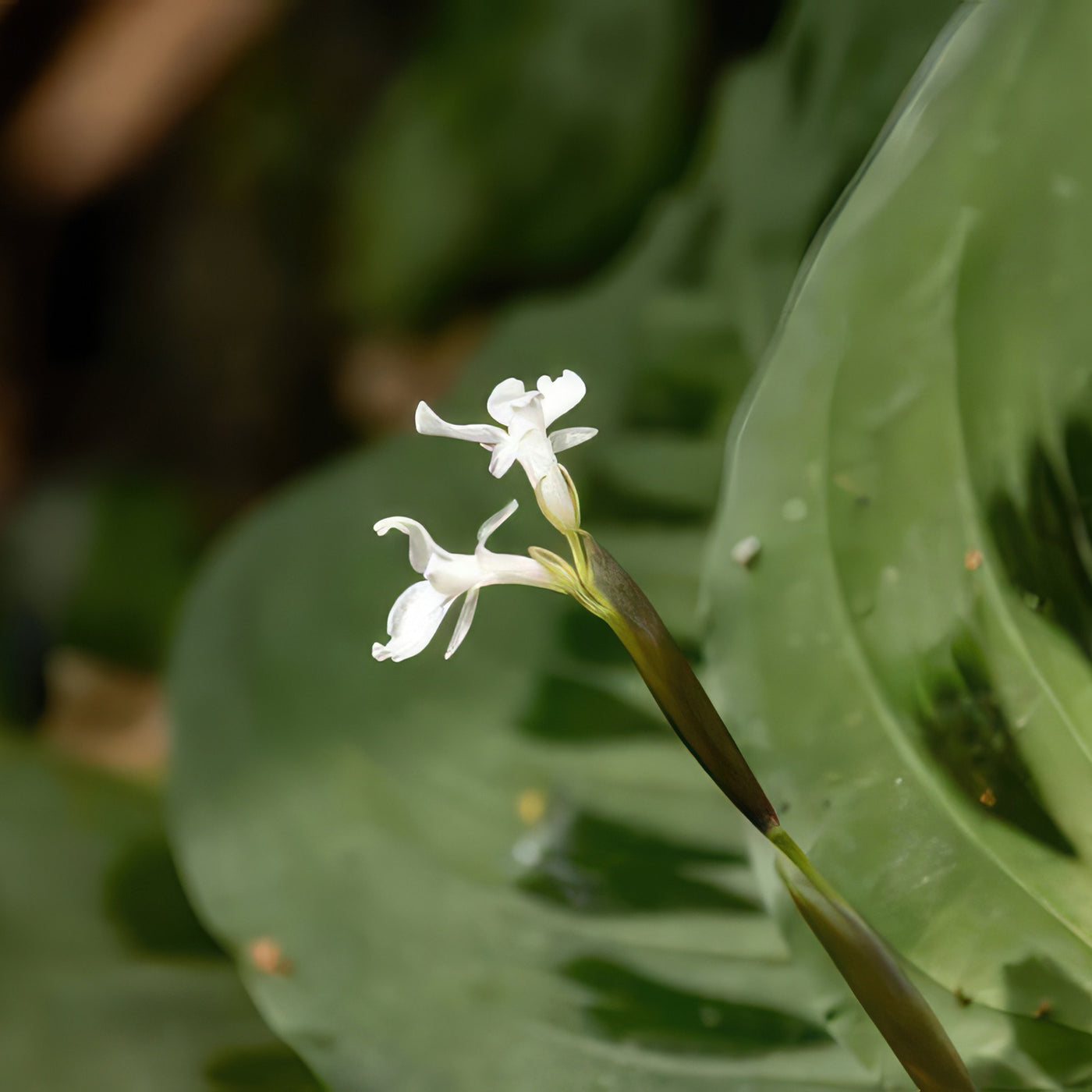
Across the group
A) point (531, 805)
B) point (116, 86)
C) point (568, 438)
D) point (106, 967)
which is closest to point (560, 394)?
point (568, 438)

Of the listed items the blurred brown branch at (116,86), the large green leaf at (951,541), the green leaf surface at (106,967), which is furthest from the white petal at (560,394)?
the blurred brown branch at (116,86)

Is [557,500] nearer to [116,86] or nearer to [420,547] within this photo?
[420,547]

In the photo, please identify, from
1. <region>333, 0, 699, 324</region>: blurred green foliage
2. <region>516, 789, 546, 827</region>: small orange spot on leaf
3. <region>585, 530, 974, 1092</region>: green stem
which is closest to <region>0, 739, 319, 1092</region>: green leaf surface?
<region>516, 789, 546, 827</region>: small orange spot on leaf

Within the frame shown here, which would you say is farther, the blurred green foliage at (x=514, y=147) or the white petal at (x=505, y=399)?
the blurred green foliage at (x=514, y=147)

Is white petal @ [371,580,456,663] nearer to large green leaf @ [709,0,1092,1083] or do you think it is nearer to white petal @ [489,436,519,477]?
white petal @ [489,436,519,477]

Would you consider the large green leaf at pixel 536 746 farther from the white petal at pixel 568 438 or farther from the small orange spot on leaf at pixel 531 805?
the white petal at pixel 568 438

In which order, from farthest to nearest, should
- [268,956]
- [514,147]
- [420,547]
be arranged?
[514,147] < [268,956] < [420,547]
